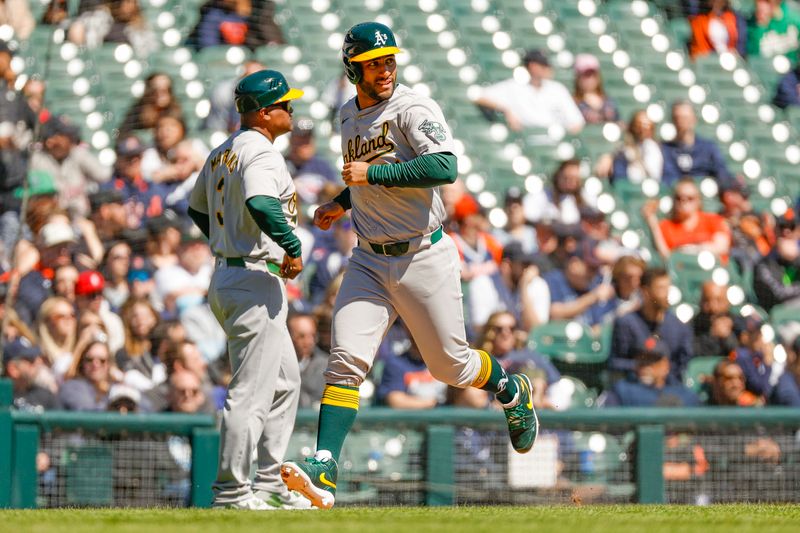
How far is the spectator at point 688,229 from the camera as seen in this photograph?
32.5 feet

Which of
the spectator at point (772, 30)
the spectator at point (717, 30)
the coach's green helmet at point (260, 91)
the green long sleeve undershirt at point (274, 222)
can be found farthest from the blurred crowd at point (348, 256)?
the green long sleeve undershirt at point (274, 222)

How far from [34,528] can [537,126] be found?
288 inches

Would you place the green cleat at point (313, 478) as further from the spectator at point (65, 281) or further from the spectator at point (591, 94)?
the spectator at point (591, 94)

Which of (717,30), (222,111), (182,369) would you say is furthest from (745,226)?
(182,369)

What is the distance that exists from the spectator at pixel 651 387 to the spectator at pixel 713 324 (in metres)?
0.37

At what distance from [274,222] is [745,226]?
585cm

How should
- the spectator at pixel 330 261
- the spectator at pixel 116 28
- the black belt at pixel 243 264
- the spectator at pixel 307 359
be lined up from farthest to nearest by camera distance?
the spectator at pixel 116 28, the spectator at pixel 330 261, the spectator at pixel 307 359, the black belt at pixel 243 264

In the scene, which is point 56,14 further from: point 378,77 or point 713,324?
point 378,77

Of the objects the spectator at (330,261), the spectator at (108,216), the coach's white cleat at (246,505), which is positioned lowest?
the coach's white cleat at (246,505)

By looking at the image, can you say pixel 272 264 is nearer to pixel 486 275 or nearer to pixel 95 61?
pixel 486 275

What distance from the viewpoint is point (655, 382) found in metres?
8.61

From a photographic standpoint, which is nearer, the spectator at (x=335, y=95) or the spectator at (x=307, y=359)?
the spectator at (x=307, y=359)

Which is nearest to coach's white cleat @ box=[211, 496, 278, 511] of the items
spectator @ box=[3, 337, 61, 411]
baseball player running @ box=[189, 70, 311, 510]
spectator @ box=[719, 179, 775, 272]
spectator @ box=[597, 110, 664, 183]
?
baseball player running @ box=[189, 70, 311, 510]

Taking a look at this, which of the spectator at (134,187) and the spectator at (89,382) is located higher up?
the spectator at (134,187)
